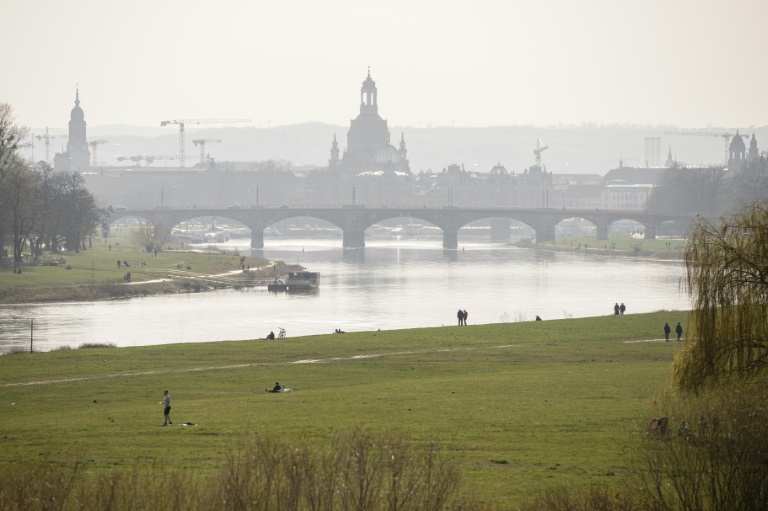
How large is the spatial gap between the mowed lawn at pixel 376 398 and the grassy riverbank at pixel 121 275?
1414 inches

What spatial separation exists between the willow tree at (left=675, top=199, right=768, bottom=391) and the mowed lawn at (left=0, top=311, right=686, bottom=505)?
5.04 feet

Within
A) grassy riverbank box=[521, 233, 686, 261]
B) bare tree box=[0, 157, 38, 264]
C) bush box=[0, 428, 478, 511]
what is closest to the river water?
grassy riverbank box=[521, 233, 686, 261]

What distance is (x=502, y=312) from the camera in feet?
252

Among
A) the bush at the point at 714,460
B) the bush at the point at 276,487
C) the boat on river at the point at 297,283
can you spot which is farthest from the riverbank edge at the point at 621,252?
the bush at the point at 276,487

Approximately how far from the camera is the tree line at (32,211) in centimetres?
9169

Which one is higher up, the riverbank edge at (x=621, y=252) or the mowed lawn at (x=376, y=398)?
the riverbank edge at (x=621, y=252)

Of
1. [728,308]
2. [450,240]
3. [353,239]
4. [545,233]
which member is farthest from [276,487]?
[545,233]

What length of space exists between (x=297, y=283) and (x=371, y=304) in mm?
15846

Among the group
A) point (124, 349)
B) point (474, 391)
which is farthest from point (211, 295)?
point (474, 391)

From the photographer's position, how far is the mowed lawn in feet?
85.9

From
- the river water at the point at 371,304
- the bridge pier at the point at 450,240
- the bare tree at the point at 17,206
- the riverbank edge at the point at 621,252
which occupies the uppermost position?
the bare tree at the point at 17,206

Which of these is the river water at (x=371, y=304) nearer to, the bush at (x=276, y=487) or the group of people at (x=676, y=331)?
the group of people at (x=676, y=331)

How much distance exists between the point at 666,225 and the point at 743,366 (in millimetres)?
151206

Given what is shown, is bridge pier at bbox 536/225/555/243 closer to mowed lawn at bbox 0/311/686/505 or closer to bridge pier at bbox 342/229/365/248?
bridge pier at bbox 342/229/365/248
